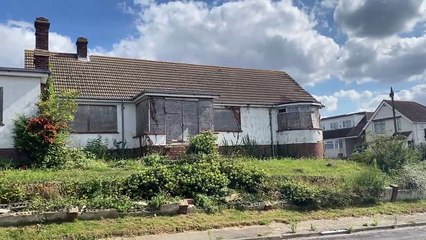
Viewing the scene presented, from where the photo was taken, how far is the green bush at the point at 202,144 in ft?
69.1

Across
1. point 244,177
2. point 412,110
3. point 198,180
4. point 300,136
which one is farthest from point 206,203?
point 412,110

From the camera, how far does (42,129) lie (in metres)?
18.9

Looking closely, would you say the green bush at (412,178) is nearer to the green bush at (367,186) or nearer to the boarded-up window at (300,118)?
the green bush at (367,186)

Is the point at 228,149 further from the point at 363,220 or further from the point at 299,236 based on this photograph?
the point at 299,236

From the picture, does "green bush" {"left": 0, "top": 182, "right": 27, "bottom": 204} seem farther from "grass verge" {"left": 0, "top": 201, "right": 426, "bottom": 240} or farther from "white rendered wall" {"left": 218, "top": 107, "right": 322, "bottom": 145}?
"white rendered wall" {"left": 218, "top": 107, "right": 322, "bottom": 145}

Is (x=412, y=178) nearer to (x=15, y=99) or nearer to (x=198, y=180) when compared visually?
(x=198, y=180)

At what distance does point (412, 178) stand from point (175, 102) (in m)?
12.0

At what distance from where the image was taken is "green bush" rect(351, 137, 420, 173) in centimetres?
2102

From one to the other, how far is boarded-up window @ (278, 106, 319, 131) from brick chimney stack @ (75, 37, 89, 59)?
13.1m

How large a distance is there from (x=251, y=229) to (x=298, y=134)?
14998 millimetres

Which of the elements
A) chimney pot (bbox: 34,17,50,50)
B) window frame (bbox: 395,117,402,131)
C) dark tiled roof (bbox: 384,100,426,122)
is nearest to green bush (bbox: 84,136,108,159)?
chimney pot (bbox: 34,17,50,50)

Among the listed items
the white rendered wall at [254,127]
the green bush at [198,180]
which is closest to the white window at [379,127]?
the white rendered wall at [254,127]

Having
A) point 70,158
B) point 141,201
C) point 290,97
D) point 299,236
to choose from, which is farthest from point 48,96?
point 290,97

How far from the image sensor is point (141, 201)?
13531 millimetres
